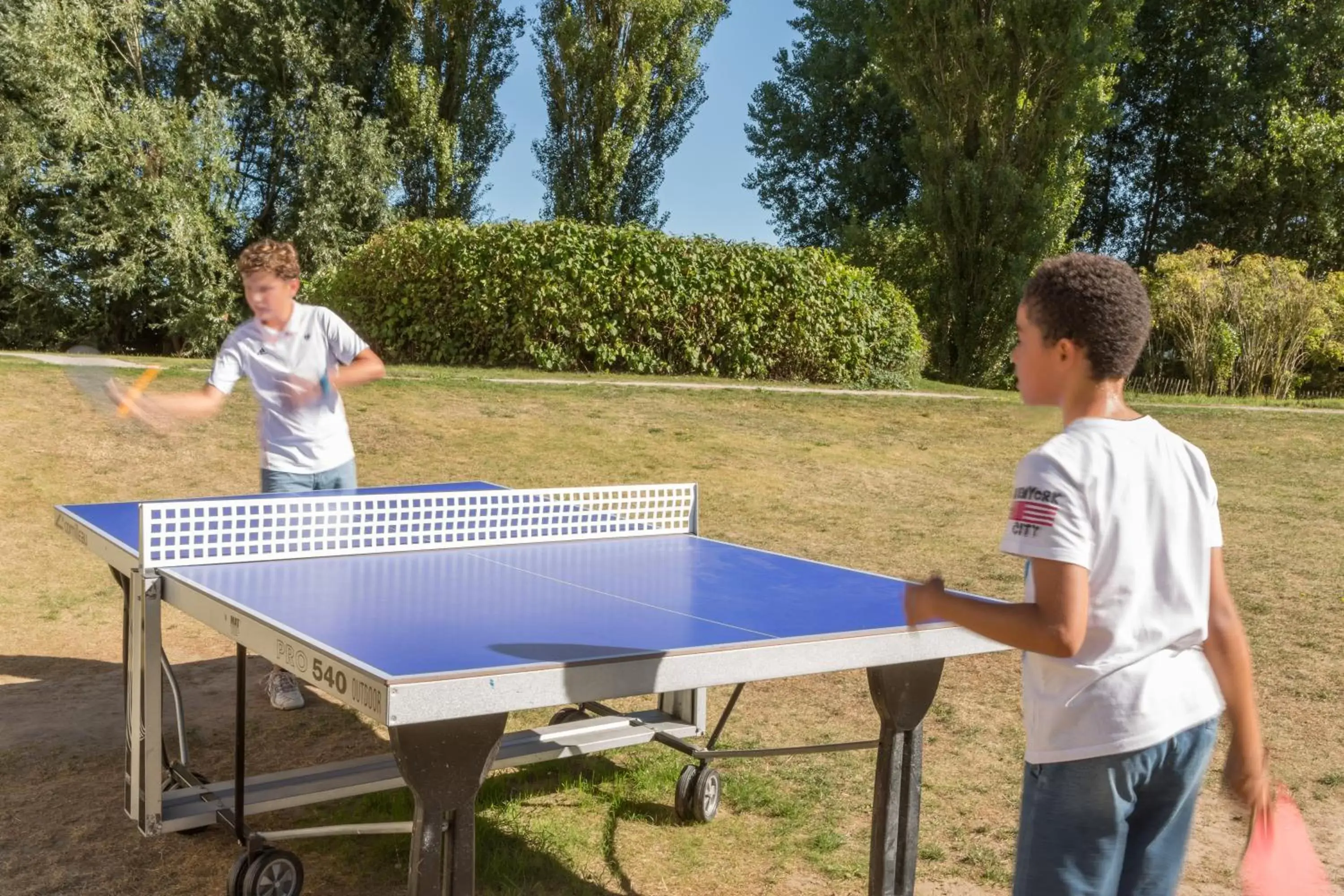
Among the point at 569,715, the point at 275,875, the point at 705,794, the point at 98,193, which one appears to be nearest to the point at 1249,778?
the point at 705,794

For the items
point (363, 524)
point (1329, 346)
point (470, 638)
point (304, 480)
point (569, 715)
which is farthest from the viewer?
point (1329, 346)

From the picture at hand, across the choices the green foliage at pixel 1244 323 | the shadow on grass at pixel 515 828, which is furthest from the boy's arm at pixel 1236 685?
the green foliage at pixel 1244 323

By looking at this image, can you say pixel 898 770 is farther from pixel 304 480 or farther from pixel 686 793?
pixel 304 480

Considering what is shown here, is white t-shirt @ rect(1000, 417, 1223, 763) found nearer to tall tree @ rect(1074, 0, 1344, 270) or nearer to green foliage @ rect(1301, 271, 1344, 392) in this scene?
green foliage @ rect(1301, 271, 1344, 392)

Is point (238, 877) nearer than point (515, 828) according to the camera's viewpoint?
Yes

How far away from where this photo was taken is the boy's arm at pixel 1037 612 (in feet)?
6.63

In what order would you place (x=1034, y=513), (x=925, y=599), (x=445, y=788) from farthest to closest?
1. (x=445, y=788)
2. (x=925, y=599)
3. (x=1034, y=513)

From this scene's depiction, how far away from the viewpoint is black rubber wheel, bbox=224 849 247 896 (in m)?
3.80

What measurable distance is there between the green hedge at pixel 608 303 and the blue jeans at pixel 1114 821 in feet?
46.9

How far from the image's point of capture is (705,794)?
471 centimetres

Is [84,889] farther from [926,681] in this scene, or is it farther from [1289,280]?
[1289,280]

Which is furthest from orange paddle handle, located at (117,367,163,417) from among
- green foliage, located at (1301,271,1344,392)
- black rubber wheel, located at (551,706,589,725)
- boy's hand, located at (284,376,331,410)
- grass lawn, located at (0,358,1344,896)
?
green foliage, located at (1301,271,1344,392)

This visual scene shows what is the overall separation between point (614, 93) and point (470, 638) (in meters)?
23.8

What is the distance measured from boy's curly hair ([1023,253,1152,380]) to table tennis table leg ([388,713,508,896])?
1.37 meters
